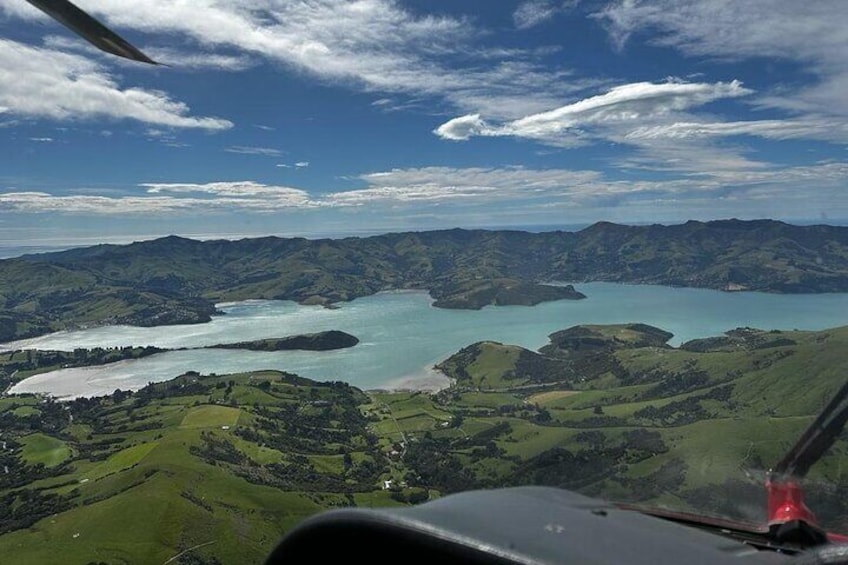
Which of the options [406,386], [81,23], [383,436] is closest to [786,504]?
[81,23]

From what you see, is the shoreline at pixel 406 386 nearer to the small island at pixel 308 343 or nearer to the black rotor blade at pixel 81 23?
the small island at pixel 308 343

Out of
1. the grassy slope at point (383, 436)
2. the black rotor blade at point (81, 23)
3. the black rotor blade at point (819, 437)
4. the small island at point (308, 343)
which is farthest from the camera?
the small island at point (308, 343)

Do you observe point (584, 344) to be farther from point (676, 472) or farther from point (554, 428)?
point (676, 472)

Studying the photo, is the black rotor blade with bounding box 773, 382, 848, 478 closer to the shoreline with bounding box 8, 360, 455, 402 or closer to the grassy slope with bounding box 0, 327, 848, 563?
the grassy slope with bounding box 0, 327, 848, 563

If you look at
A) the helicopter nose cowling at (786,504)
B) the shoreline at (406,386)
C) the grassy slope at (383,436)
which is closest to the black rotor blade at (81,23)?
the helicopter nose cowling at (786,504)

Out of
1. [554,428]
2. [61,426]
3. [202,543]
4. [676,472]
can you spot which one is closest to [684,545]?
[676,472]

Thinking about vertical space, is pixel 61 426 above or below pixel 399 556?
below

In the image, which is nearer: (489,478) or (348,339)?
(489,478)
